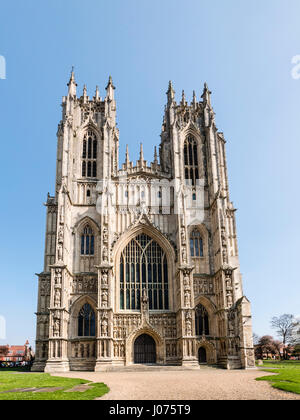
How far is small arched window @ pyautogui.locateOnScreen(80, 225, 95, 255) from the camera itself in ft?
131

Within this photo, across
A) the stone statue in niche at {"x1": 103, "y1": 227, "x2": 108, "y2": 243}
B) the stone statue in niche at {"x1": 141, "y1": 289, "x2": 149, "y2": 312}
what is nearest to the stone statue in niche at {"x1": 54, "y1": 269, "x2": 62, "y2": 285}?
the stone statue in niche at {"x1": 103, "y1": 227, "x2": 108, "y2": 243}

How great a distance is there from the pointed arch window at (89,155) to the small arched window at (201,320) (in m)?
19.1

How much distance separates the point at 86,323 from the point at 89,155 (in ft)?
64.1

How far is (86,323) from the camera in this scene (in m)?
36.9

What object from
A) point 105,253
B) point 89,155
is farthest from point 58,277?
Result: point 89,155

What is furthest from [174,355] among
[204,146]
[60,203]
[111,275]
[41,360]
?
[204,146]

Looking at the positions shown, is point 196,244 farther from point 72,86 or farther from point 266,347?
point 266,347

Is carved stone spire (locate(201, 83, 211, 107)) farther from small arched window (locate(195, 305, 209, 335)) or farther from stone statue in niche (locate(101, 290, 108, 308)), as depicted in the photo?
stone statue in niche (locate(101, 290, 108, 308))

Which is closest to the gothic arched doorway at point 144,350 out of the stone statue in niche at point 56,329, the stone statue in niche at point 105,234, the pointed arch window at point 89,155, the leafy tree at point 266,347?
the stone statue in niche at point 56,329

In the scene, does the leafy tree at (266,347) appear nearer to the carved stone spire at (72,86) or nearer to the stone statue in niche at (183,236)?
the stone statue in niche at (183,236)

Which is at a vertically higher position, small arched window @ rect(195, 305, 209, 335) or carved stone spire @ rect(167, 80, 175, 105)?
carved stone spire @ rect(167, 80, 175, 105)

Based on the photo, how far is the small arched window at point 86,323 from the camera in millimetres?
36688

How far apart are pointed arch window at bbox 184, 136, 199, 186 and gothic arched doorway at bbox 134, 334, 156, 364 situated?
1828cm
